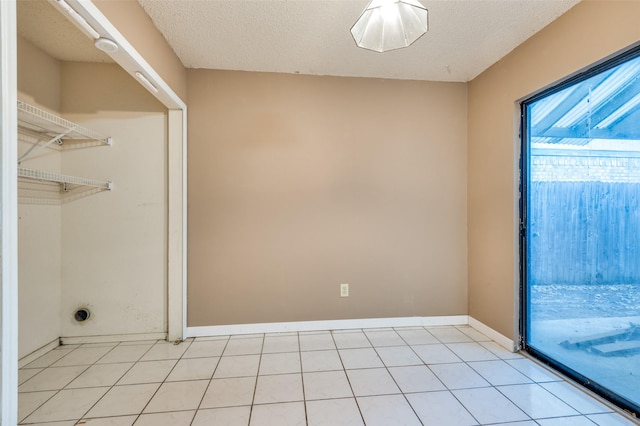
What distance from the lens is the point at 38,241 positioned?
2.21m

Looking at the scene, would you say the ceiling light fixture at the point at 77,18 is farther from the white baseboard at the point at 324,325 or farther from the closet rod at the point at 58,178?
the white baseboard at the point at 324,325

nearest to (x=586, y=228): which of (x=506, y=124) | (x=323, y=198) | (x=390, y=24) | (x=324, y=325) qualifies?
(x=506, y=124)

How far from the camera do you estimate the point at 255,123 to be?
2.64 metres

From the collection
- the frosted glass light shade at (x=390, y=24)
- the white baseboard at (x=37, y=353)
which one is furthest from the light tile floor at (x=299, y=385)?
the frosted glass light shade at (x=390, y=24)

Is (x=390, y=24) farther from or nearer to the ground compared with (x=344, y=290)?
farther from the ground

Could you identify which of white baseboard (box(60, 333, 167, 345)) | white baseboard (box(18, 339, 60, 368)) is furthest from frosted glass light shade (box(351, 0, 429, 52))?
white baseboard (box(18, 339, 60, 368))

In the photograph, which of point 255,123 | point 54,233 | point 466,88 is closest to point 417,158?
point 466,88

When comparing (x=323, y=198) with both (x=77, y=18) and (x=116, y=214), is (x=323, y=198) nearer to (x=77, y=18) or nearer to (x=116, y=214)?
(x=116, y=214)

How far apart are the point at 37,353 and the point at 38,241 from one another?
862mm

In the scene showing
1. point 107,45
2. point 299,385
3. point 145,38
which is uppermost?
point 145,38

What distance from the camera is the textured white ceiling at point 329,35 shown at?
1.82 meters

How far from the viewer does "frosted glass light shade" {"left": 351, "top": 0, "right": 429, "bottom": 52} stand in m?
1.27

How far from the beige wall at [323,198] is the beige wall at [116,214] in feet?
1.02

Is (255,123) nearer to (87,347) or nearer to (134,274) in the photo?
(134,274)
